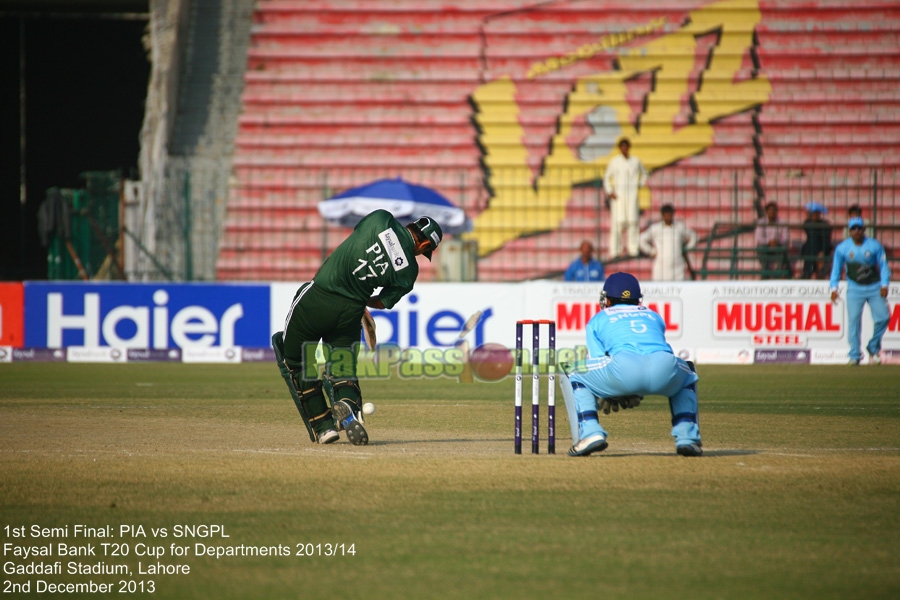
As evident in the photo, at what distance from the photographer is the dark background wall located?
28.8m

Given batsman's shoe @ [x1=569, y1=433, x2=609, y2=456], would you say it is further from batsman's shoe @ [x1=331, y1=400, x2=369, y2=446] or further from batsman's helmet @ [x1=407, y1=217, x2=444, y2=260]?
batsman's helmet @ [x1=407, y1=217, x2=444, y2=260]

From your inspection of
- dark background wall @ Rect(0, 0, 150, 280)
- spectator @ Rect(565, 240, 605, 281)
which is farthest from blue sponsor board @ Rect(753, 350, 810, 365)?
dark background wall @ Rect(0, 0, 150, 280)

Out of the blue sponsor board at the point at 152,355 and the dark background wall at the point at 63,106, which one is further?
the dark background wall at the point at 63,106

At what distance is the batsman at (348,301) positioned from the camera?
7.84 m

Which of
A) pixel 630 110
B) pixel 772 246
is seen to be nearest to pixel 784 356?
pixel 772 246

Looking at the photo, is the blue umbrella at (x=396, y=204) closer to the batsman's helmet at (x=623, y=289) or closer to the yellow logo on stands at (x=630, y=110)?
the yellow logo on stands at (x=630, y=110)

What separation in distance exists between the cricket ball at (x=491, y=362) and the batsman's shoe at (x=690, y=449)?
→ 8.86m

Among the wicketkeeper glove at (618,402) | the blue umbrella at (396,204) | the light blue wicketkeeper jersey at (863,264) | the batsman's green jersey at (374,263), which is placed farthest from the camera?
the blue umbrella at (396,204)

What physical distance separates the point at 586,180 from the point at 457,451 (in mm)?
14759

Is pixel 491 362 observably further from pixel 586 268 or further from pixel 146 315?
pixel 146 315

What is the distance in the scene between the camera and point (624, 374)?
24.2ft

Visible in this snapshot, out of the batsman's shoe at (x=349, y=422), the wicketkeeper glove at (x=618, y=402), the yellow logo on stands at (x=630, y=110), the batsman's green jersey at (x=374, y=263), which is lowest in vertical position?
the batsman's shoe at (x=349, y=422)

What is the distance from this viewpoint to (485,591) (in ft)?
Result: 14.2

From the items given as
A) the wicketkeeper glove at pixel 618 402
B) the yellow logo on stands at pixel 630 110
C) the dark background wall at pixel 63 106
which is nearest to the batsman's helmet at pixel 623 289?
the wicketkeeper glove at pixel 618 402
